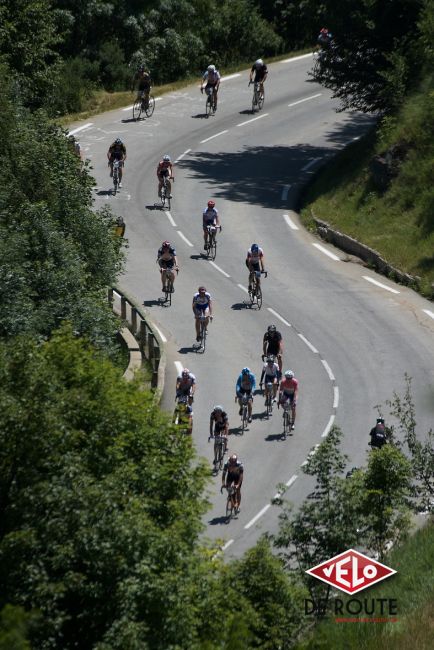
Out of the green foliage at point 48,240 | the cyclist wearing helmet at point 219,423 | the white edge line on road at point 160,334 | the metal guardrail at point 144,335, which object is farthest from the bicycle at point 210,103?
the cyclist wearing helmet at point 219,423

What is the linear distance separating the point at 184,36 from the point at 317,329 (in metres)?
29.0

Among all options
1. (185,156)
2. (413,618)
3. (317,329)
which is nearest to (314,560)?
(413,618)

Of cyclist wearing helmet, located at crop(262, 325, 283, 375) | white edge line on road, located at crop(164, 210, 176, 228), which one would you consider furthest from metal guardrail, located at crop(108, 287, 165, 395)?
white edge line on road, located at crop(164, 210, 176, 228)

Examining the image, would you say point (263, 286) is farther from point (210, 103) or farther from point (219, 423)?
point (210, 103)

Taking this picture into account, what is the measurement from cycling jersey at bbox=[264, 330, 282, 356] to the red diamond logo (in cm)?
1310

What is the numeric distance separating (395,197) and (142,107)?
16368 mm

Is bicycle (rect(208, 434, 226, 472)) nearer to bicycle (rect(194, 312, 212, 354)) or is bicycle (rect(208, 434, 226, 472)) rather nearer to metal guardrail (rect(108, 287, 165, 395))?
metal guardrail (rect(108, 287, 165, 395))

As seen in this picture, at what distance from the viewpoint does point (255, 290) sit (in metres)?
36.0

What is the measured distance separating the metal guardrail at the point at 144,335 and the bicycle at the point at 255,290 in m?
3.28

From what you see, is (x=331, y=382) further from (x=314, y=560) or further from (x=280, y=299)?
(x=314, y=560)

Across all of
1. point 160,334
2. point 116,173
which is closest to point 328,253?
point 116,173

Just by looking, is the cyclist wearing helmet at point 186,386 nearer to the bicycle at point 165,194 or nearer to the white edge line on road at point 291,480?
the white edge line on road at point 291,480

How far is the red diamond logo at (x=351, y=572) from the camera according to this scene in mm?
17156

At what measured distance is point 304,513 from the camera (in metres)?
18.1
